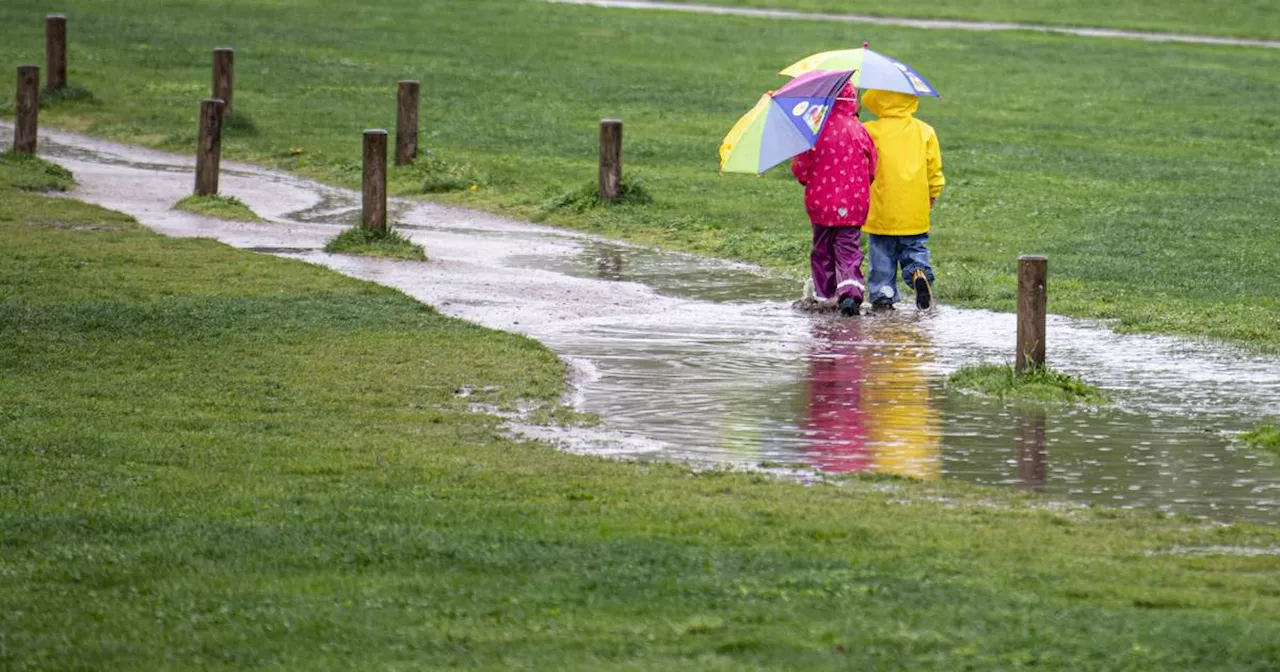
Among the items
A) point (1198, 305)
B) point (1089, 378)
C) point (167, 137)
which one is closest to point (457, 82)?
point (167, 137)

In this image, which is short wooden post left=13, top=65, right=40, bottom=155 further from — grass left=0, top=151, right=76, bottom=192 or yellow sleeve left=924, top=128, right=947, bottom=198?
yellow sleeve left=924, top=128, right=947, bottom=198

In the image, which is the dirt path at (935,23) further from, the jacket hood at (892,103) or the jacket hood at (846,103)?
the jacket hood at (846,103)

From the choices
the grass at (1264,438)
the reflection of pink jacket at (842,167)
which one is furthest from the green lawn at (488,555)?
the reflection of pink jacket at (842,167)

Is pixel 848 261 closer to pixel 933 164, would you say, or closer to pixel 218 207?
pixel 933 164

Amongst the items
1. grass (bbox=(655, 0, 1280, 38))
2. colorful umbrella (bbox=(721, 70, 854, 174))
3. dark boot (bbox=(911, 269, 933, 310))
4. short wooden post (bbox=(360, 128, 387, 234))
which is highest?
grass (bbox=(655, 0, 1280, 38))

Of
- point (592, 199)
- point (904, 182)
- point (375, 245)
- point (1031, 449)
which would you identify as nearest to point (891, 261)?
point (904, 182)

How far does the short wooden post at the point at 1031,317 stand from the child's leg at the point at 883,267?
2.78 metres

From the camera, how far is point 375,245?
16734 mm

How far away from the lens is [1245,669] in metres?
6.07

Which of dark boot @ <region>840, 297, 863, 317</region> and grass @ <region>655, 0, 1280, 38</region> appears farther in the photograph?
grass @ <region>655, 0, 1280, 38</region>

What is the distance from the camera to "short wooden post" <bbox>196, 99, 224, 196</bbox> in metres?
19.5

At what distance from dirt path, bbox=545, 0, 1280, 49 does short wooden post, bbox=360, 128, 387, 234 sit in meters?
26.8

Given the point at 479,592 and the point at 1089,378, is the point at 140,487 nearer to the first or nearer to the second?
the point at 479,592

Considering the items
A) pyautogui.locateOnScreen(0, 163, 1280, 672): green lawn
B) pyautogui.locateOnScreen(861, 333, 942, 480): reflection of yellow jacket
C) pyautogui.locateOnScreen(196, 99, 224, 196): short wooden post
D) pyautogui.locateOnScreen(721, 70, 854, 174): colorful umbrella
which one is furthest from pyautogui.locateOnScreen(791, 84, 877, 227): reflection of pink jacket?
pyautogui.locateOnScreen(196, 99, 224, 196): short wooden post
